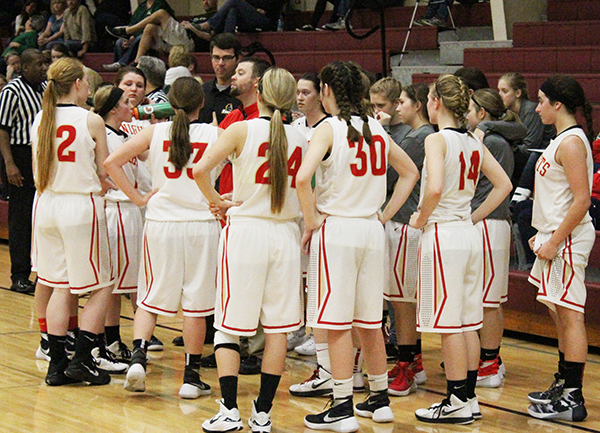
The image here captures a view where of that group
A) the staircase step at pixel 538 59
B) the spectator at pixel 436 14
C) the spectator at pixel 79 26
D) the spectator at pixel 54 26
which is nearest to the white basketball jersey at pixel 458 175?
the staircase step at pixel 538 59

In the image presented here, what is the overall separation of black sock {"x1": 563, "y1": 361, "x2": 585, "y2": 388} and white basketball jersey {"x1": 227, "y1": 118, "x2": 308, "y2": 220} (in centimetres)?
143

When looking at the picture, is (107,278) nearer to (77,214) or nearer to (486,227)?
(77,214)

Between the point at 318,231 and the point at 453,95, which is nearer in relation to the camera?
the point at 318,231

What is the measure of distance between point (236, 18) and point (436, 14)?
7.25ft

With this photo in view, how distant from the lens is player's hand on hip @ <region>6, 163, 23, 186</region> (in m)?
6.56

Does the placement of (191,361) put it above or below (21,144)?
below

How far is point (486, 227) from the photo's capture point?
457 centimetres

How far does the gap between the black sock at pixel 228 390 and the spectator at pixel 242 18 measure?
6746mm

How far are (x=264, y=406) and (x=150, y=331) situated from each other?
82 cm

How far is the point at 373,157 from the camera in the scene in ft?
12.4

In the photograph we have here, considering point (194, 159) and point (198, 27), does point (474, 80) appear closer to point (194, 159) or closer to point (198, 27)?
point (194, 159)

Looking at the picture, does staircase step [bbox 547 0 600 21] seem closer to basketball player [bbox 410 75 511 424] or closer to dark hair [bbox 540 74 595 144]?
dark hair [bbox 540 74 595 144]

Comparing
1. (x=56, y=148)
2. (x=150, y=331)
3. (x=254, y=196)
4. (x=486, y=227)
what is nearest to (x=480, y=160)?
(x=486, y=227)

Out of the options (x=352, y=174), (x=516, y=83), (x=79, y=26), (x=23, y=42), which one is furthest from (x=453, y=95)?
(x=23, y=42)
